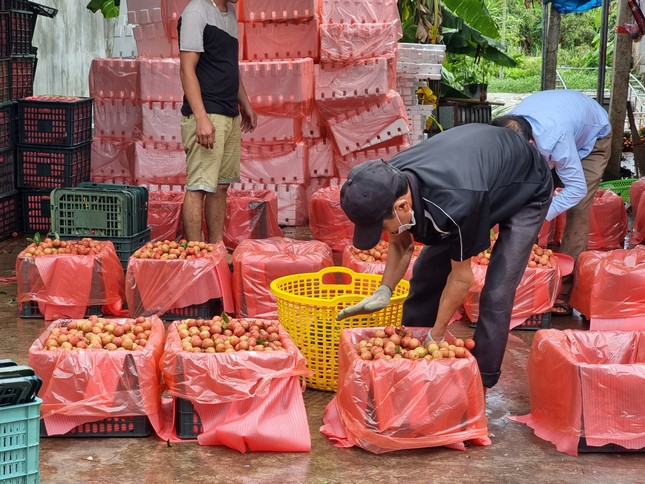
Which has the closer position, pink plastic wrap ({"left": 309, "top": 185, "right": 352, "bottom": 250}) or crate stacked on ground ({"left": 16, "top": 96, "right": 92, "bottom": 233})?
pink plastic wrap ({"left": 309, "top": 185, "right": 352, "bottom": 250})

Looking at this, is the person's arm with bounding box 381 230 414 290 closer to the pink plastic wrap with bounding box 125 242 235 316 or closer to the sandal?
the pink plastic wrap with bounding box 125 242 235 316

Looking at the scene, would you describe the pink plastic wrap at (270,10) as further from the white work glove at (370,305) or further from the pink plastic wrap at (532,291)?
the white work glove at (370,305)

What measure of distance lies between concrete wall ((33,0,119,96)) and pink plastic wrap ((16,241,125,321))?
6.69 meters

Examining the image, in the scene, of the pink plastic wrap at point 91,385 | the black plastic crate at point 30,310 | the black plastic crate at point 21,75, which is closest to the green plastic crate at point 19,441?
the pink plastic wrap at point 91,385

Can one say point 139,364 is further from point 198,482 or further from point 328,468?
point 328,468

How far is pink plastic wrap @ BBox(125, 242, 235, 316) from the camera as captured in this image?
606 centimetres

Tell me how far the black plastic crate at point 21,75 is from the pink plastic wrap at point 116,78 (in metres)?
0.57

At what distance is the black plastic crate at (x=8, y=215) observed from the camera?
8.48 meters

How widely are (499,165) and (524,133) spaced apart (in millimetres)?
1114

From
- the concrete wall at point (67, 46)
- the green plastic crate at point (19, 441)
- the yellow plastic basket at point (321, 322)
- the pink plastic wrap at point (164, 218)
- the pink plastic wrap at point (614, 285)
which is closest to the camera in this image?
the green plastic crate at point (19, 441)

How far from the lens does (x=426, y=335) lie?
455cm

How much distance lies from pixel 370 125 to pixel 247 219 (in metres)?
1.85

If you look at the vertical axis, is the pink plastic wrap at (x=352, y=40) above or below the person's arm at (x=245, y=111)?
above

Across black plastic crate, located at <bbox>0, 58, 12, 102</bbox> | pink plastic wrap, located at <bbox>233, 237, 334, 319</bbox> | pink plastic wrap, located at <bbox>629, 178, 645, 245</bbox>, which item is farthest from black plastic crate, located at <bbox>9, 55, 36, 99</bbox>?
pink plastic wrap, located at <bbox>629, 178, 645, 245</bbox>
